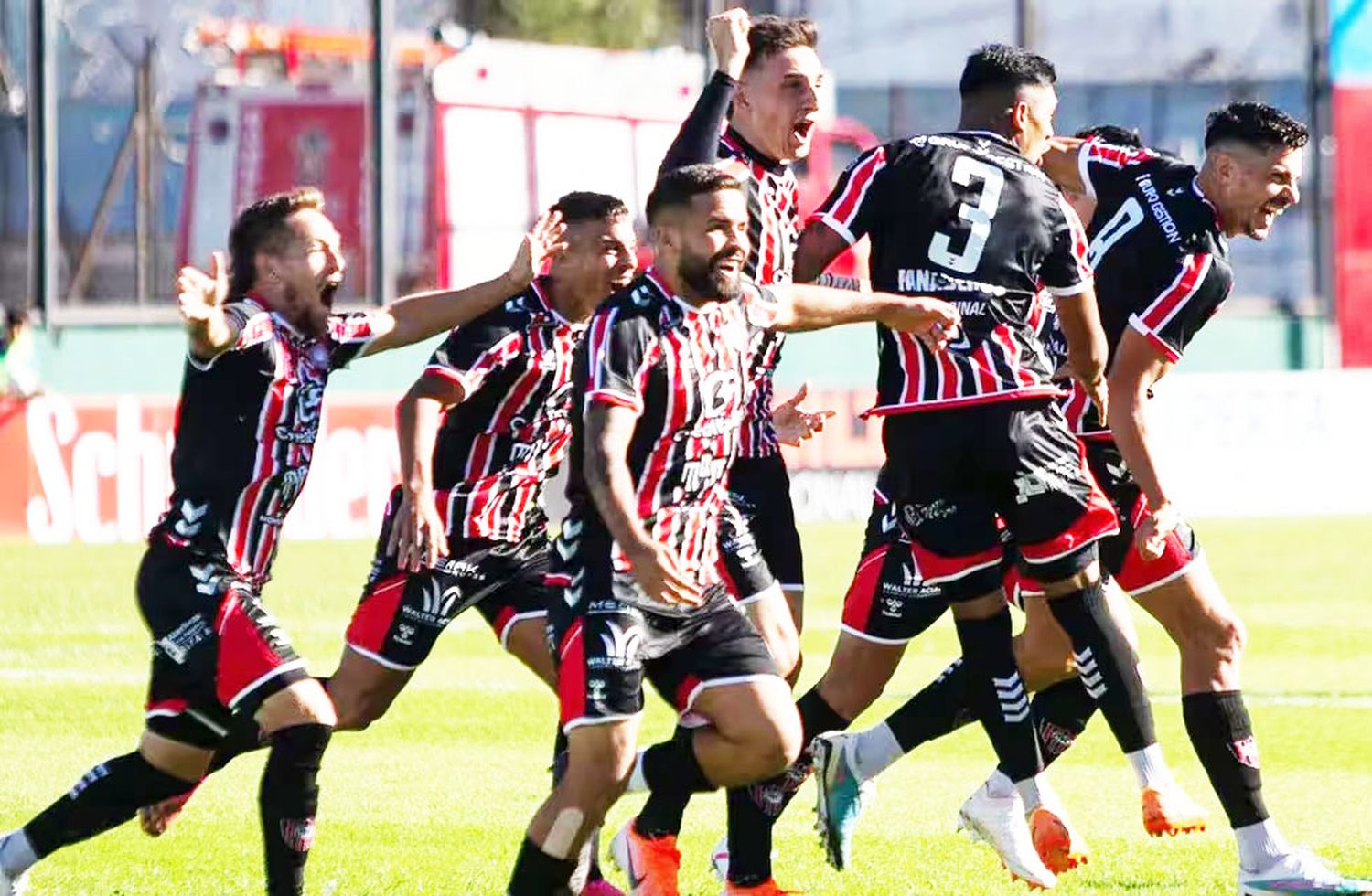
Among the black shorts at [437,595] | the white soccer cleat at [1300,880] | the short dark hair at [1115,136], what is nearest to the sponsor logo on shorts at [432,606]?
the black shorts at [437,595]

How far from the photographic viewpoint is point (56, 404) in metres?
19.7

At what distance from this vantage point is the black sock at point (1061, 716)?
834 centimetres

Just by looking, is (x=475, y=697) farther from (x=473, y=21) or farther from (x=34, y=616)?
(x=473, y=21)

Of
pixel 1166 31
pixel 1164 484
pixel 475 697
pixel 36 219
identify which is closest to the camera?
pixel 1164 484

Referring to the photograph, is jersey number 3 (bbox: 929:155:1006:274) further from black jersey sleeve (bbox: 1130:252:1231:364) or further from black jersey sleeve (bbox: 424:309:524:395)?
black jersey sleeve (bbox: 424:309:524:395)

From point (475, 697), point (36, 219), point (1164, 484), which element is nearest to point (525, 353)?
point (1164, 484)

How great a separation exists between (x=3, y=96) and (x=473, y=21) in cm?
1184

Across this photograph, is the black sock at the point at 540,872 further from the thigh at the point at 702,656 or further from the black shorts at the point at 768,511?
the black shorts at the point at 768,511

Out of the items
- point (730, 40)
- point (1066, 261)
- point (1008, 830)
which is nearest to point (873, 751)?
point (1008, 830)

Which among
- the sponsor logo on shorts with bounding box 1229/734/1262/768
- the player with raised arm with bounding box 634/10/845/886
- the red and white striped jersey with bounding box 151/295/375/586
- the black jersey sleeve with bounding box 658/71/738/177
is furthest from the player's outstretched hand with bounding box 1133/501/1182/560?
the red and white striped jersey with bounding box 151/295/375/586

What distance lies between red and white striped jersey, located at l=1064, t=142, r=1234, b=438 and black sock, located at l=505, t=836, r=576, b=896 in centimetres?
241

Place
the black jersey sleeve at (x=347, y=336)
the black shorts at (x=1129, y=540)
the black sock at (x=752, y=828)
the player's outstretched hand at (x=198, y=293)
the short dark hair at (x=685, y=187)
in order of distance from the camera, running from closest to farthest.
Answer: the short dark hair at (x=685, y=187) < the player's outstretched hand at (x=198, y=293) < the black sock at (x=752, y=828) < the black jersey sleeve at (x=347, y=336) < the black shorts at (x=1129, y=540)

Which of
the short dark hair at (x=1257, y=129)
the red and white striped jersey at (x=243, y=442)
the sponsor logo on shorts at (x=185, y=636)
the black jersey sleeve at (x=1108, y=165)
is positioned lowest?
the sponsor logo on shorts at (x=185, y=636)

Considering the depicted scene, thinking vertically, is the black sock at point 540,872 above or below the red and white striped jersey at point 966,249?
below
